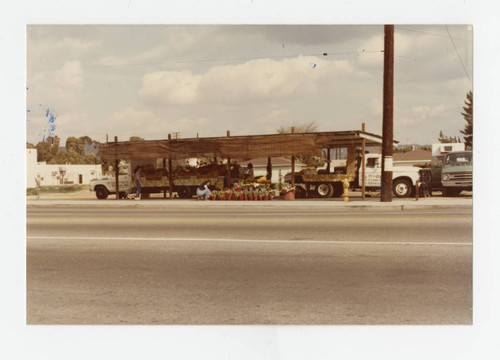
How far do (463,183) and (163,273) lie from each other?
17.8 m

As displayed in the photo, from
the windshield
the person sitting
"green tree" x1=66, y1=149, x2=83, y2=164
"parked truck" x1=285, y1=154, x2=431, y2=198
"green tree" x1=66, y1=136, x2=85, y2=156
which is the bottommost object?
the person sitting

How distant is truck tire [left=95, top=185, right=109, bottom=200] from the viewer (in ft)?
88.0

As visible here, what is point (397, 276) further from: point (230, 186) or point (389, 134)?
point (230, 186)

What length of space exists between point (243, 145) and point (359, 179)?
17.5ft

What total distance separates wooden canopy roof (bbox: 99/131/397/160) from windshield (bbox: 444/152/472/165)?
2.94 m

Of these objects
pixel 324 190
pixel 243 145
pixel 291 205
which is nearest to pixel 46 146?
pixel 291 205

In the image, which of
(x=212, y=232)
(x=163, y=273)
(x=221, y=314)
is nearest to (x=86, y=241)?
(x=212, y=232)

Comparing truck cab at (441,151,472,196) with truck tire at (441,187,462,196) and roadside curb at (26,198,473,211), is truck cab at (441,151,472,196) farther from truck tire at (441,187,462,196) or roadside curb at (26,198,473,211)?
roadside curb at (26,198,473,211)

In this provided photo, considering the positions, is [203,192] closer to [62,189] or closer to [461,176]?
[461,176]

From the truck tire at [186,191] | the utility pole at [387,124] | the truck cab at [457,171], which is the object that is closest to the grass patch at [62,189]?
the truck tire at [186,191]

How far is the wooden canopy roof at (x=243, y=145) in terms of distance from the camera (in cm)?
2361

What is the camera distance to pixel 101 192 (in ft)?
88.3

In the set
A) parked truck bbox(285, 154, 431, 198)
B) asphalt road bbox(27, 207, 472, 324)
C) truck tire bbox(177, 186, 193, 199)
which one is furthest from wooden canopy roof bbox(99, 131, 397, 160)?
asphalt road bbox(27, 207, 472, 324)

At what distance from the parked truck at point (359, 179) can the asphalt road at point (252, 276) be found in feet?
35.9
